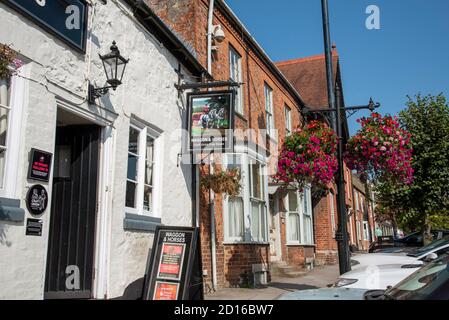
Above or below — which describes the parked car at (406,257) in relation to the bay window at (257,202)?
below

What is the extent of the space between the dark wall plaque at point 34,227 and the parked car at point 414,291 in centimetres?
293

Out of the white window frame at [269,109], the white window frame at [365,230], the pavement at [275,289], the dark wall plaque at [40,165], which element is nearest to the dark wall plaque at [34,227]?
the dark wall plaque at [40,165]

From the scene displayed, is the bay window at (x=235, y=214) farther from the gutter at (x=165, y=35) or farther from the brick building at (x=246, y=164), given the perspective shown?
the gutter at (x=165, y=35)

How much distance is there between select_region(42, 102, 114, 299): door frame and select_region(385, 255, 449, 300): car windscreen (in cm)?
390

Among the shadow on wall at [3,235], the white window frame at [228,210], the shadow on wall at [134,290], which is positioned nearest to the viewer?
the shadow on wall at [3,235]

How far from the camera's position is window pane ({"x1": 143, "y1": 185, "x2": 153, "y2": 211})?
765cm

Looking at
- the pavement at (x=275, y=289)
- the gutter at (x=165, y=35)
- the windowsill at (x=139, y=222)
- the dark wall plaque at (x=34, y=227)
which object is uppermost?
the gutter at (x=165, y=35)

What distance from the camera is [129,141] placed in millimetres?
7363

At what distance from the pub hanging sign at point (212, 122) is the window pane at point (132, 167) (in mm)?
1521

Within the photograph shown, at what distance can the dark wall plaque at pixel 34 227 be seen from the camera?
16.6ft

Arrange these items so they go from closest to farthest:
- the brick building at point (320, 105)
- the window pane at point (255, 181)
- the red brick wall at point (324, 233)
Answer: the window pane at point (255, 181) → the red brick wall at point (324, 233) → the brick building at point (320, 105)

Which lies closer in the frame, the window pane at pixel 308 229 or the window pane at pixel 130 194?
the window pane at pixel 130 194

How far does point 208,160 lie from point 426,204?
8.64m
